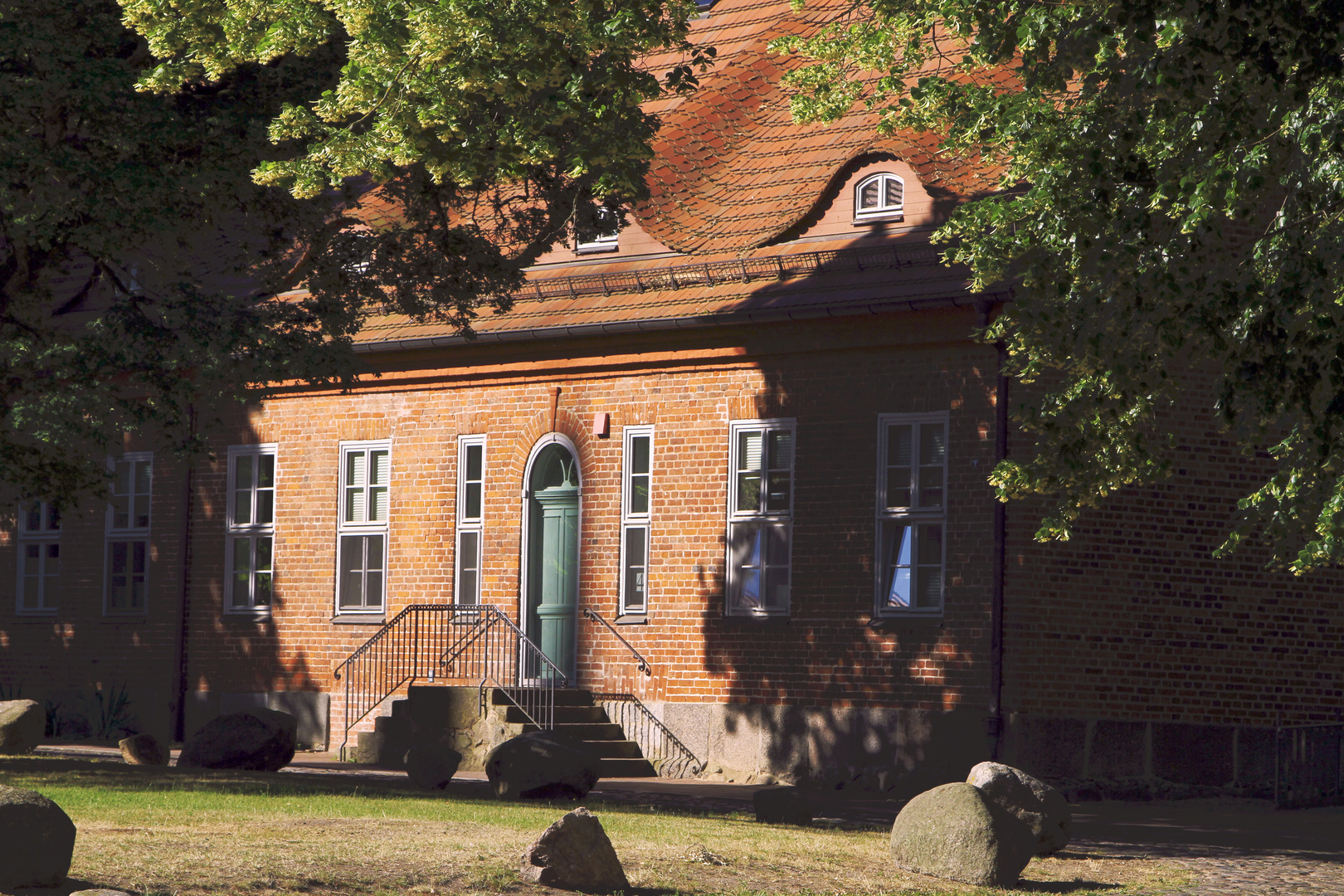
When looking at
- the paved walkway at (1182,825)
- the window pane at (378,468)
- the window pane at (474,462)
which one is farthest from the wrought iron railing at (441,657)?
the window pane at (378,468)

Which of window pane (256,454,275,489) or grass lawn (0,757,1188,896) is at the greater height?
window pane (256,454,275,489)

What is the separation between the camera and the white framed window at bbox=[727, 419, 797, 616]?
61.0 feet

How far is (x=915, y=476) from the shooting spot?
17.7 metres

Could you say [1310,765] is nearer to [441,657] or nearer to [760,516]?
[760,516]

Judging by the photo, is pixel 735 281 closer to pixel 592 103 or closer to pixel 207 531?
pixel 592 103

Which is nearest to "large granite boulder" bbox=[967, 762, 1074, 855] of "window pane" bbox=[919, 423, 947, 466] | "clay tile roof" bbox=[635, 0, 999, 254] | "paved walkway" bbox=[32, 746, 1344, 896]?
"paved walkway" bbox=[32, 746, 1344, 896]

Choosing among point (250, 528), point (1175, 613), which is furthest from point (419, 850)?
point (250, 528)

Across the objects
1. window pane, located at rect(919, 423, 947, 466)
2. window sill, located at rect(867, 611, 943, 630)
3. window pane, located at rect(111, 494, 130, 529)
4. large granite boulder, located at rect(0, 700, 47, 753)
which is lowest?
large granite boulder, located at rect(0, 700, 47, 753)

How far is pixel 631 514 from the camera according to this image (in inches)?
778

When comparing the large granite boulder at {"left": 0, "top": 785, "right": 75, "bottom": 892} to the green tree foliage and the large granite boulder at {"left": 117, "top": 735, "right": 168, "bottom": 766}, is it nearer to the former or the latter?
the green tree foliage

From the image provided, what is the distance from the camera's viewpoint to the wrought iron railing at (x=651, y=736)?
18.7 metres

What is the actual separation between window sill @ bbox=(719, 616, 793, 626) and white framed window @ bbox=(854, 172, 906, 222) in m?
4.17

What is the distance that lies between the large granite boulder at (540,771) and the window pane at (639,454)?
17.8 feet

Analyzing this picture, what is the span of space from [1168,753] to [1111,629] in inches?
51.5
